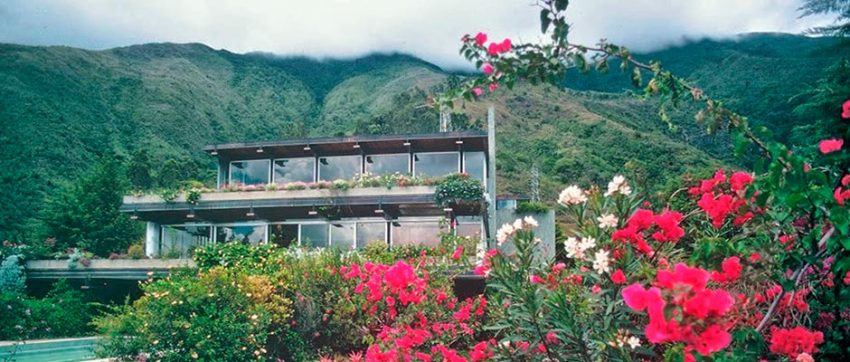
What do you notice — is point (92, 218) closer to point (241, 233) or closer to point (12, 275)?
point (12, 275)

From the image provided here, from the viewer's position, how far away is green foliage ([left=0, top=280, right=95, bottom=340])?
63.0 feet

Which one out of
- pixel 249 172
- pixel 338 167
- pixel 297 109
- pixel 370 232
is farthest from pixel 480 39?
pixel 297 109

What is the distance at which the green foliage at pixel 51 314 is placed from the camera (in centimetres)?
1919

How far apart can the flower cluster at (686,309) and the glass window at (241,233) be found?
2193 cm

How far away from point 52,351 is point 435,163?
45.5ft

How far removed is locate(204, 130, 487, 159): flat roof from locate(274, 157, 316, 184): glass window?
13.2 inches

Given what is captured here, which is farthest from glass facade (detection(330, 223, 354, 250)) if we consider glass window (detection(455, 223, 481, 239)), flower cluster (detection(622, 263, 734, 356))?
flower cluster (detection(622, 263, 734, 356))

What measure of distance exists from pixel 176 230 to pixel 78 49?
63426 millimetres

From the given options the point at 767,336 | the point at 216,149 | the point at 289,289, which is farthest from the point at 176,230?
the point at 767,336

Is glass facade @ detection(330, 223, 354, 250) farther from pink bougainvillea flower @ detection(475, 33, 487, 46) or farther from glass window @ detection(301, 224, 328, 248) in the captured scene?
pink bougainvillea flower @ detection(475, 33, 487, 46)

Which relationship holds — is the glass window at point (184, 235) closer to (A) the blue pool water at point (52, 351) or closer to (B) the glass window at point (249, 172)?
(B) the glass window at point (249, 172)

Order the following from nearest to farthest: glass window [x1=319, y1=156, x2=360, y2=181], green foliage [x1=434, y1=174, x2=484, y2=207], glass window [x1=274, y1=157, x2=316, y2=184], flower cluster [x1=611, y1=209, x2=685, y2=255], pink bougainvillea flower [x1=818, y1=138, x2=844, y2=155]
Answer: pink bougainvillea flower [x1=818, y1=138, x2=844, y2=155] → flower cluster [x1=611, y1=209, x2=685, y2=255] → green foliage [x1=434, y1=174, x2=484, y2=207] → glass window [x1=319, y1=156, x2=360, y2=181] → glass window [x1=274, y1=157, x2=316, y2=184]

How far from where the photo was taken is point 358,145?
898 inches

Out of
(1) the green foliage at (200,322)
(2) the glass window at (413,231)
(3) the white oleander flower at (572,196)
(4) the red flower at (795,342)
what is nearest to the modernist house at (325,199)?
(2) the glass window at (413,231)
